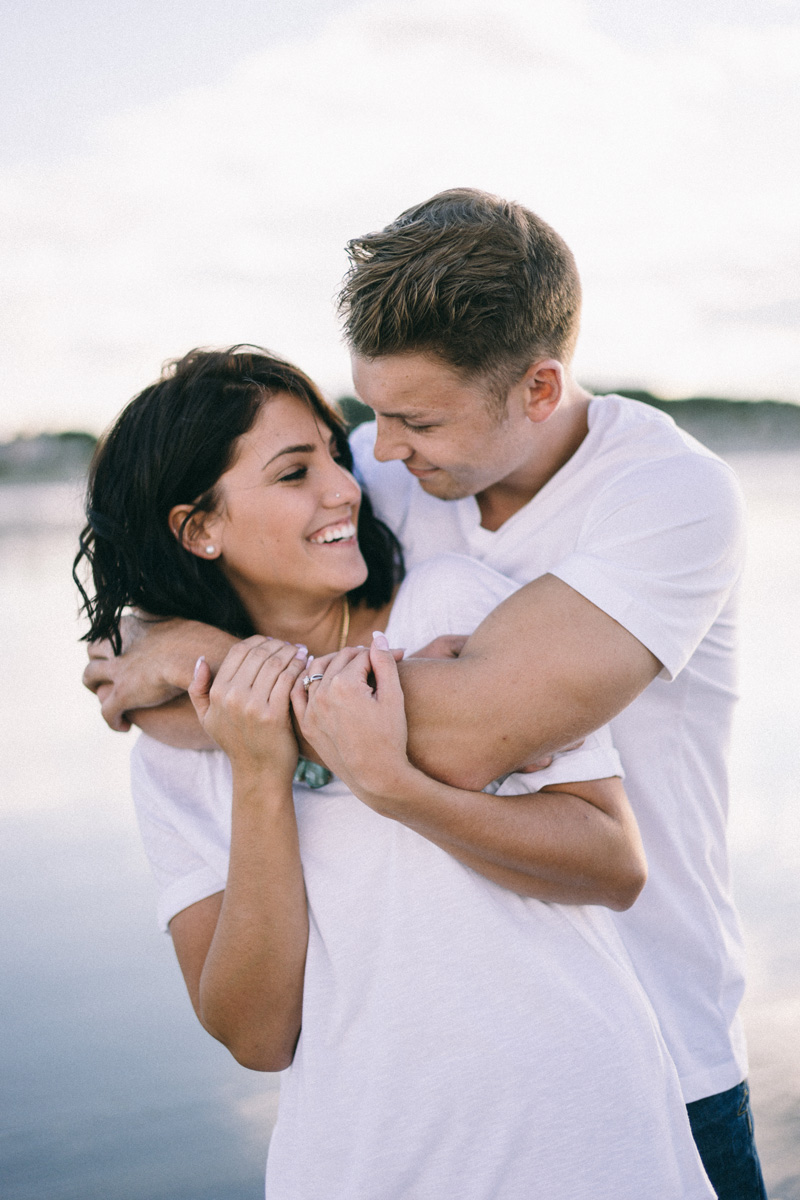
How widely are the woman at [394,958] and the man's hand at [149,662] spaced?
5.7 inches

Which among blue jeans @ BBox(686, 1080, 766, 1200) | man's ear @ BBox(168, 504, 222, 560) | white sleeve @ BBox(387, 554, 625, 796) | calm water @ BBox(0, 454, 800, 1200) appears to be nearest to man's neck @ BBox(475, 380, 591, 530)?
white sleeve @ BBox(387, 554, 625, 796)

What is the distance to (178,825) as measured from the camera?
1.88 meters

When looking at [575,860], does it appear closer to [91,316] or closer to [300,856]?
[300,856]

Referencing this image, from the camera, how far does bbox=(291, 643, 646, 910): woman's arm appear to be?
150 centimetres

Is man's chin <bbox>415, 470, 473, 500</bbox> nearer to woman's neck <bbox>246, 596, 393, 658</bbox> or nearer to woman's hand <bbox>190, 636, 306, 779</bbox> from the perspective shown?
woman's neck <bbox>246, 596, 393, 658</bbox>

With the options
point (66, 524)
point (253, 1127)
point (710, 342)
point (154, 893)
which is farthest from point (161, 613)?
point (710, 342)

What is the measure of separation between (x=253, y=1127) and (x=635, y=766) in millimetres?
1989

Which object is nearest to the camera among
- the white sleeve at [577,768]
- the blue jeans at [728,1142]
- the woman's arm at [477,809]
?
the woman's arm at [477,809]

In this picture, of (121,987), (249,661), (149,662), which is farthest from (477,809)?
(121,987)

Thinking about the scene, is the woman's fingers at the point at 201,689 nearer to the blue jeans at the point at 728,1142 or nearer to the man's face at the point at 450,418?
the man's face at the point at 450,418

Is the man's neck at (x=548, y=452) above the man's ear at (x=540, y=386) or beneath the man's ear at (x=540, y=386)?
beneath

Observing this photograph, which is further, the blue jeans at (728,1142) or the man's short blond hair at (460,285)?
the man's short blond hair at (460,285)

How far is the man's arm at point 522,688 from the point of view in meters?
1.52

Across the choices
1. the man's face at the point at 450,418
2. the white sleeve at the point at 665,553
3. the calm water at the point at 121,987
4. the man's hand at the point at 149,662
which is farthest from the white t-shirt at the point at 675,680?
the calm water at the point at 121,987
